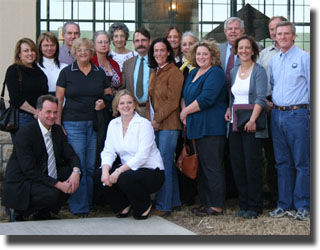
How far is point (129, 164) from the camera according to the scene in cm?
523

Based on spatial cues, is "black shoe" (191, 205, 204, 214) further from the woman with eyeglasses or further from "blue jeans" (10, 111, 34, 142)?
"blue jeans" (10, 111, 34, 142)

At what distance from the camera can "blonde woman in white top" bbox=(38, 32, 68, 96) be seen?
5891 mm

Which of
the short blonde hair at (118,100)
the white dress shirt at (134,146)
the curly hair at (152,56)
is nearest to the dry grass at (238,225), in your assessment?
the white dress shirt at (134,146)

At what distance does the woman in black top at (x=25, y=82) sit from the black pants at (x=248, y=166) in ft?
6.86

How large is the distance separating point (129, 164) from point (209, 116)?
961 millimetres

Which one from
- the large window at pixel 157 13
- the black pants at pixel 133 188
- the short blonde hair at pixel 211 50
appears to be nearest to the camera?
the black pants at pixel 133 188

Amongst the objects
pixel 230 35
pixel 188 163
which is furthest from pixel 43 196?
pixel 230 35

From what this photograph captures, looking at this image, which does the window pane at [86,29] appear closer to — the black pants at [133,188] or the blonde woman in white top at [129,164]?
the blonde woman in white top at [129,164]

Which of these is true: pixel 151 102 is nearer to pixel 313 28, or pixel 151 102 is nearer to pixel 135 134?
pixel 135 134

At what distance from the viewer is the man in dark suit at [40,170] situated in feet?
17.0

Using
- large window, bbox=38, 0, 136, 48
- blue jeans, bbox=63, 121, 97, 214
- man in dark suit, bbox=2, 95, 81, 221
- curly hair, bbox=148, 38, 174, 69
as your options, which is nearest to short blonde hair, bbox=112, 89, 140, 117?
blue jeans, bbox=63, 121, 97, 214

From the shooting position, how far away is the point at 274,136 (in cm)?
546

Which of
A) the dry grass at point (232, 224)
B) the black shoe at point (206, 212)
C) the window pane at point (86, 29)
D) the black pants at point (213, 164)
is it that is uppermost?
the window pane at point (86, 29)

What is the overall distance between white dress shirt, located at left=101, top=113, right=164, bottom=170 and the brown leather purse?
0.29m
